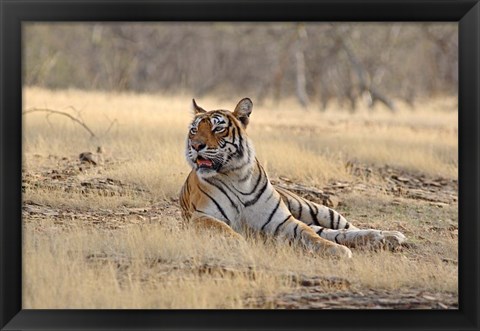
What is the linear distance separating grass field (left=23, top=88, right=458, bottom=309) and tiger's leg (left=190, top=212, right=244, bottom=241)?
10 centimetres

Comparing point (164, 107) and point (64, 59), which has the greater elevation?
point (64, 59)

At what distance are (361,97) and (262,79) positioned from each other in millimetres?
6655

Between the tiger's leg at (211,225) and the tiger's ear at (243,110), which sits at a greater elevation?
the tiger's ear at (243,110)

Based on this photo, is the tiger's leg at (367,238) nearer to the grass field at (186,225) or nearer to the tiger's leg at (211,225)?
the grass field at (186,225)

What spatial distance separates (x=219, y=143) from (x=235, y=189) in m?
0.40

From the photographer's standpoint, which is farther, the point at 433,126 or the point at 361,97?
the point at 361,97

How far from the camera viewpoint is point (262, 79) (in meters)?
27.8

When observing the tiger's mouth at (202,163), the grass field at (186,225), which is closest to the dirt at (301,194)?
the grass field at (186,225)

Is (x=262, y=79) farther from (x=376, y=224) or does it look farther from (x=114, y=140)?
(x=376, y=224)

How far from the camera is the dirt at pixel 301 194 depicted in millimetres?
5949

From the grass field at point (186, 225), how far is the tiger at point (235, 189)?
0.19 metres
